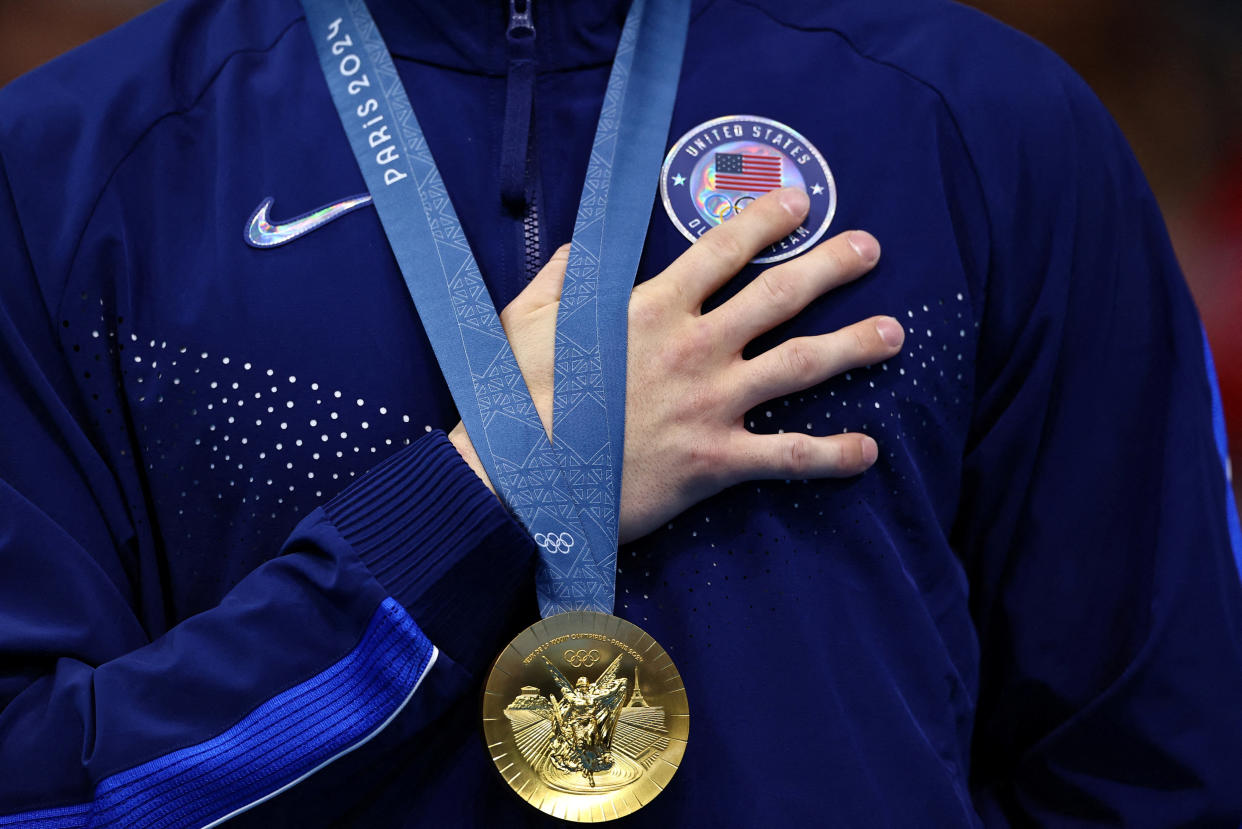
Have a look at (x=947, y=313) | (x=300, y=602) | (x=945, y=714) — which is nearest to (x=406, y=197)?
(x=300, y=602)

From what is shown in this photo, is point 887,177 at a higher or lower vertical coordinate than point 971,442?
higher

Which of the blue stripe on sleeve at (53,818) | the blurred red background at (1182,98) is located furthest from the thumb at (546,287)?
the blurred red background at (1182,98)

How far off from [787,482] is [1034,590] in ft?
1.17

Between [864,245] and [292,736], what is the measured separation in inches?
25.9

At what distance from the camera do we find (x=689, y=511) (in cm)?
109

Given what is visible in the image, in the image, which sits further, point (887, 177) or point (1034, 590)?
point (1034, 590)

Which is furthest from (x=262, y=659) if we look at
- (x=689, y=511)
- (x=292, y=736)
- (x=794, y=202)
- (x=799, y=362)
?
(x=794, y=202)

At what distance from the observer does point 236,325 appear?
109 cm

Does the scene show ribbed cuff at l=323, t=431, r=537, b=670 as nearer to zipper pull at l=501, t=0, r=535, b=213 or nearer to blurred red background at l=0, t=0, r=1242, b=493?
zipper pull at l=501, t=0, r=535, b=213

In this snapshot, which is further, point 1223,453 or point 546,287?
point 1223,453

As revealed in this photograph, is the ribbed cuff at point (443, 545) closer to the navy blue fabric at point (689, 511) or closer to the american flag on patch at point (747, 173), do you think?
the navy blue fabric at point (689, 511)

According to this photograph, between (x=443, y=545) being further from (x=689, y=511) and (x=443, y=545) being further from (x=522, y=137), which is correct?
(x=522, y=137)

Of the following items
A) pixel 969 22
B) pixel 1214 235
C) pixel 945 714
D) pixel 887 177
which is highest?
pixel 969 22

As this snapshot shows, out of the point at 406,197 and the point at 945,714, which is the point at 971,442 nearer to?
the point at 945,714
